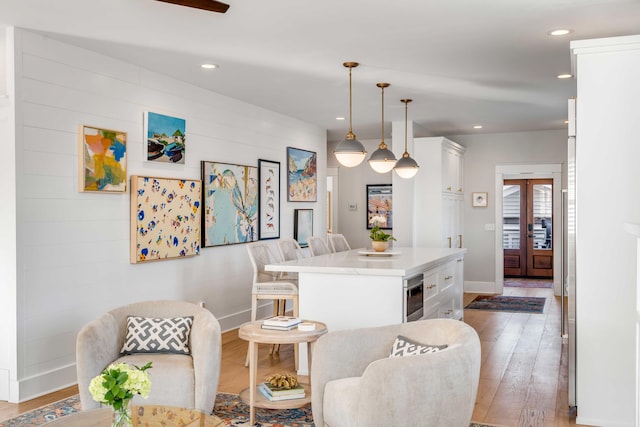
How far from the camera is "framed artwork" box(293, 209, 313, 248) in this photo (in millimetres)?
8008

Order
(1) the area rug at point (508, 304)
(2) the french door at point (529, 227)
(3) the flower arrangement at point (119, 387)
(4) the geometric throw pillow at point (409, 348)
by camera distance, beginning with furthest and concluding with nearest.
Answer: (2) the french door at point (529, 227)
(1) the area rug at point (508, 304)
(4) the geometric throw pillow at point (409, 348)
(3) the flower arrangement at point (119, 387)

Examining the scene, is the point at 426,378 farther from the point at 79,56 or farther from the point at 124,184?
the point at 79,56

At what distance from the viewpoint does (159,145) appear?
542 cm

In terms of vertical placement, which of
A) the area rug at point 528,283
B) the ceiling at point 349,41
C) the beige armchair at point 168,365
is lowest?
the area rug at point 528,283

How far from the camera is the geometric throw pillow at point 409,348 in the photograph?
9.81 ft

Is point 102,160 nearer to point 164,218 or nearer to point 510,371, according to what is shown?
point 164,218

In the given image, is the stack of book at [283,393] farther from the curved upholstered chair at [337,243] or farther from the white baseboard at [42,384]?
the curved upholstered chair at [337,243]

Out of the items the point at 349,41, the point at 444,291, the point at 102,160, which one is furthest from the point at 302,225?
the point at 349,41

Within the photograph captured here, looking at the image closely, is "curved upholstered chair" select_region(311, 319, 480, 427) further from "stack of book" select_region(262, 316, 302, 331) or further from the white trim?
the white trim

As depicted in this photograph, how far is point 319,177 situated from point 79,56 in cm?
459

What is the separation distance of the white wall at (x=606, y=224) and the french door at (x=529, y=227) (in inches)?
323

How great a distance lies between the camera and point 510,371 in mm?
4930

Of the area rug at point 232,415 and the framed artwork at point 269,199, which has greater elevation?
the framed artwork at point 269,199

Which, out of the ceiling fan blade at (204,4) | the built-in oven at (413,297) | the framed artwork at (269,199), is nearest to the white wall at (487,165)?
the framed artwork at (269,199)
